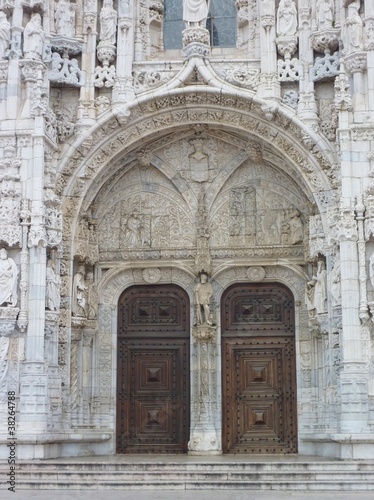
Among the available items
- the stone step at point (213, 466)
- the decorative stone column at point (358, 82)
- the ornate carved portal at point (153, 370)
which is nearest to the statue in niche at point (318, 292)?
the ornate carved portal at point (153, 370)

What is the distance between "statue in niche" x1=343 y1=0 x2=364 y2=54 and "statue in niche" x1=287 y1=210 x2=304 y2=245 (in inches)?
132

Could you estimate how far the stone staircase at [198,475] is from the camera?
1291 cm

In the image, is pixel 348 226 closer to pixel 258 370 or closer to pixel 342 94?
pixel 342 94

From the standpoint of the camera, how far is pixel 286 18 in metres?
17.0

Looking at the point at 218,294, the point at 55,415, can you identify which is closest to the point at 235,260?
the point at 218,294

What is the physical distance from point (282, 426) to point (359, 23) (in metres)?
7.54

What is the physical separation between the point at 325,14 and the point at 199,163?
12.3 feet

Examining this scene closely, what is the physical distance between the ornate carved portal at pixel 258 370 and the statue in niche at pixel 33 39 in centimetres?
581

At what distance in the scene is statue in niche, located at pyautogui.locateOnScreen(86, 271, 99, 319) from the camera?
1734cm

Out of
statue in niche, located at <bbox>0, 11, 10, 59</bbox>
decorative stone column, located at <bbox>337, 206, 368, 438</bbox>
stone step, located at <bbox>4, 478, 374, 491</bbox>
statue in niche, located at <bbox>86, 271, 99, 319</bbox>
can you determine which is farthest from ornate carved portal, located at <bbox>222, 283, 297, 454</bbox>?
statue in niche, located at <bbox>0, 11, 10, 59</bbox>

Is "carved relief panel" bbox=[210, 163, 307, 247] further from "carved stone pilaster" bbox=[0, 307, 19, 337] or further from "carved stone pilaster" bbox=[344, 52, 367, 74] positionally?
"carved stone pilaster" bbox=[0, 307, 19, 337]

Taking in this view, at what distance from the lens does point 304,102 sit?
654 inches

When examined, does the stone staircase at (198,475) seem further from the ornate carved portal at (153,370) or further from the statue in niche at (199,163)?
the statue in niche at (199,163)

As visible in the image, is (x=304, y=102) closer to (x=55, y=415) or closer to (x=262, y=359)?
(x=262, y=359)
